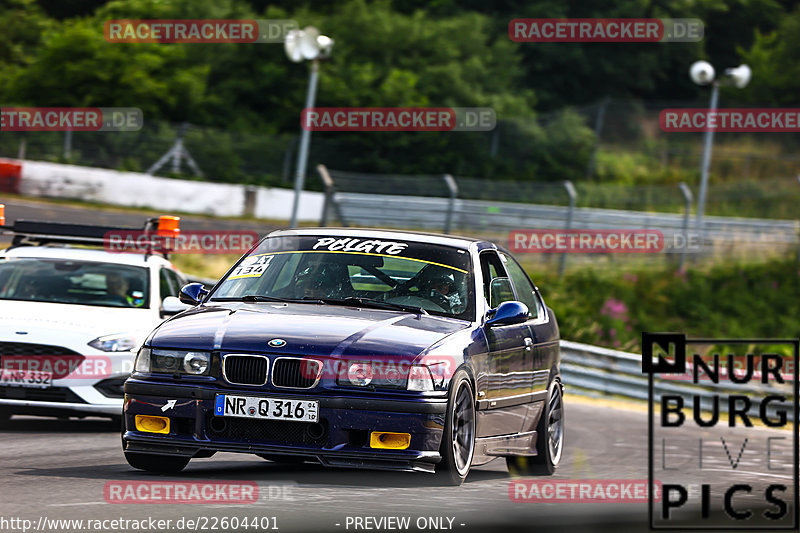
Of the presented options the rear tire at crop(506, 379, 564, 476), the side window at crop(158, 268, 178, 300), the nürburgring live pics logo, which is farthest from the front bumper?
the side window at crop(158, 268, 178, 300)

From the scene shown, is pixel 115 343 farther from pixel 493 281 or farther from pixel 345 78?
pixel 345 78

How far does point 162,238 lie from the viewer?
13.0 m

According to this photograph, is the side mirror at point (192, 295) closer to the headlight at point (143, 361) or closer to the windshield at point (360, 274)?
the windshield at point (360, 274)

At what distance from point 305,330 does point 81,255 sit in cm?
559

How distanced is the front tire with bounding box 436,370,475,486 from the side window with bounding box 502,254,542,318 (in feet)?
6.53

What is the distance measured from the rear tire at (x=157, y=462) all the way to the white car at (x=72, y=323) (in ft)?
8.87

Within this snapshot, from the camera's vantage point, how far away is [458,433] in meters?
7.29

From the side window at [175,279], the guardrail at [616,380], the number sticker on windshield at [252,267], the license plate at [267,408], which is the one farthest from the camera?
the guardrail at [616,380]

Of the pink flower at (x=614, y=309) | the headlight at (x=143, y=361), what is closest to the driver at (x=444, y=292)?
the headlight at (x=143, y=361)

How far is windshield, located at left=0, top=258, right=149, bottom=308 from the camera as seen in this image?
11750mm

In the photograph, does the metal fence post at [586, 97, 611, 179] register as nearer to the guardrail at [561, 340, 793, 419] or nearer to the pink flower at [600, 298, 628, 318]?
the pink flower at [600, 298, 628, 318]

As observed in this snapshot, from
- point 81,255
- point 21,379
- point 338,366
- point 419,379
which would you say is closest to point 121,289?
point 81,255

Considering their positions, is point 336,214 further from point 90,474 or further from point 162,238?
point 90,474

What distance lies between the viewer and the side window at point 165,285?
12.3 meters
